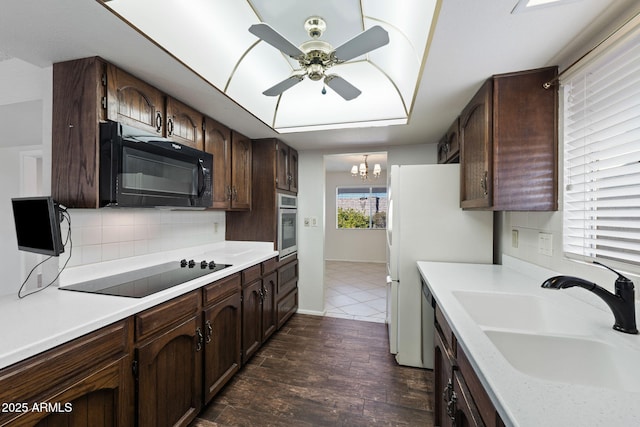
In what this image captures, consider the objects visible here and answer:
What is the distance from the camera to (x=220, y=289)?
1817mm

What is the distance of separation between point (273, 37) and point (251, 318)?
206 centimetres

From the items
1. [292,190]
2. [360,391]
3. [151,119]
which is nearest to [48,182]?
[151,119]

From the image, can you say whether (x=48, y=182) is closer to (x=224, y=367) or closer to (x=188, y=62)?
(x=188, y=62)

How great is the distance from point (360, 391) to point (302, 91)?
2.57 meters

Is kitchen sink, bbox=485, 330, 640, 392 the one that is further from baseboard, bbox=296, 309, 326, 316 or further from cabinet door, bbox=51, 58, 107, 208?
baseboard, bbox=296, 309, 326, 316

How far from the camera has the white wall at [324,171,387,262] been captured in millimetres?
6629

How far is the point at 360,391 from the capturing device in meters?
1.92

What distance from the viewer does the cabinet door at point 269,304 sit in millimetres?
2506

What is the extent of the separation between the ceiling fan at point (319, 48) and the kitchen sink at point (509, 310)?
1.34m

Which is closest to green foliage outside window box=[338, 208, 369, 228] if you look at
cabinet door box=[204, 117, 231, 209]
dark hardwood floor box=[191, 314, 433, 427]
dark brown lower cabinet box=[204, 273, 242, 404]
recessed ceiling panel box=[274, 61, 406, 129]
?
dark hardwood floor box=[191, 314, 433, 427]

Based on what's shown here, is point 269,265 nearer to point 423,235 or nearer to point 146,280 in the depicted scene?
point 146,280

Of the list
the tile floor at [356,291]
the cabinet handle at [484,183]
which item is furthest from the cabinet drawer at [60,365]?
the tile floor at [356,291]

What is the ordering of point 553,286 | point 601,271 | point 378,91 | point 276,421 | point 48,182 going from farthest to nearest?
point 378,91 < point 276,421 < point 48,182 < point 601,271 < point 553,286

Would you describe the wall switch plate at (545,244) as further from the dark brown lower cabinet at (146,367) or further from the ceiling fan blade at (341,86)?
the dark brown lower cabinet at (146,367)
